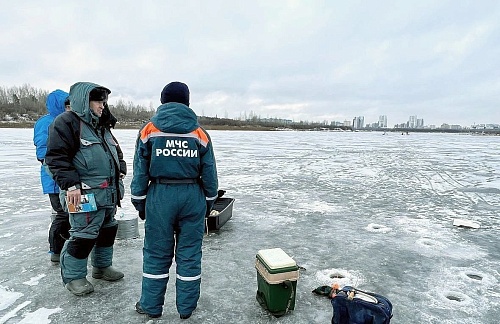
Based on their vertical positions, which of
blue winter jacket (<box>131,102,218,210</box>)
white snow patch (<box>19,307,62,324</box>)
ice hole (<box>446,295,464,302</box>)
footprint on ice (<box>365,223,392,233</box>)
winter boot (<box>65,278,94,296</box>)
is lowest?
white snow patch (<box>19,307,62,324</box>)

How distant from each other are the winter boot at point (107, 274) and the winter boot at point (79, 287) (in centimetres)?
27

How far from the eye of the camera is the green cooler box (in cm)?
254

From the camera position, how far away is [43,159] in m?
3.23

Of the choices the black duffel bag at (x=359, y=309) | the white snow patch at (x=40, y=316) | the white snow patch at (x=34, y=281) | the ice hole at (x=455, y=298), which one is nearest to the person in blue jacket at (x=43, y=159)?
the white snow patch at (x=34, y=281)

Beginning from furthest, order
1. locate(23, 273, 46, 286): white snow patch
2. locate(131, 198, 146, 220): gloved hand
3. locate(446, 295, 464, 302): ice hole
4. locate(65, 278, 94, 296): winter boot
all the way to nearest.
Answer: locate(23, 273, 46, 286): white snow patch < locate(446, 295, 464, 302): ice hole < locate(65, 278, 94, 296): winter boot < locate(131, 198, 146, 220): gloved hand

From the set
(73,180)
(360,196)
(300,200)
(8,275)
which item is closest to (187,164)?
(73,180)

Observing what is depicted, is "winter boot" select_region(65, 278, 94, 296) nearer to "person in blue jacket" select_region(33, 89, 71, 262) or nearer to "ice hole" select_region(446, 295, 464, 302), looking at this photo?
"person in blue jacket" select_region(33, 89, 71, 262)

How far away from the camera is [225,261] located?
12.1 feet

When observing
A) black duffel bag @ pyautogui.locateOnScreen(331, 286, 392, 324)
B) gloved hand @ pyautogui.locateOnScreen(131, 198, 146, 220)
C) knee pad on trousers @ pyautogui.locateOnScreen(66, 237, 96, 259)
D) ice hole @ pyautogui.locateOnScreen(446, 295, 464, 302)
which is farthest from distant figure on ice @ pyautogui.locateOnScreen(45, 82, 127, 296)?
ice hole @ pyautogui.locateOnScreen(446, 295, 464, 302)

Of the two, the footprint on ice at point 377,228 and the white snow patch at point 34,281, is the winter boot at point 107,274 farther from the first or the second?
the footprint on ice at point 377,228

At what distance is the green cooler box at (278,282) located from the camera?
2.54 m

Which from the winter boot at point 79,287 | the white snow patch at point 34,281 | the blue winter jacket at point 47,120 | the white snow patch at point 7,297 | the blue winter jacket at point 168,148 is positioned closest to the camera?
the blue winter jacket at point 168,148

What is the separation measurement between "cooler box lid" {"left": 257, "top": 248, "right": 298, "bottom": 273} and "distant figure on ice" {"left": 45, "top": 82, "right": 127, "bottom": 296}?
1.40 metres

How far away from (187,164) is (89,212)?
1.02m
